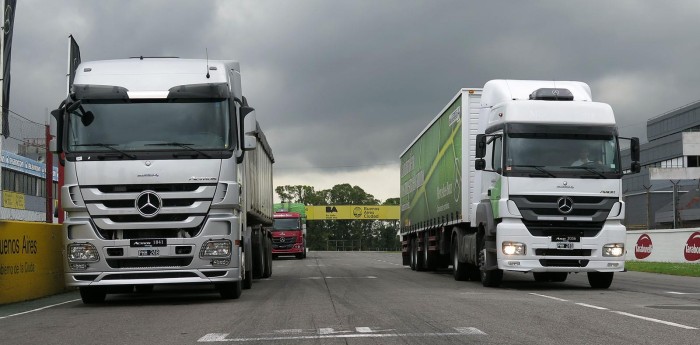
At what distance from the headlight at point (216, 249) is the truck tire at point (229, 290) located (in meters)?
1.00

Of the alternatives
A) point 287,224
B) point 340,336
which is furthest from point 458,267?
point 287,224

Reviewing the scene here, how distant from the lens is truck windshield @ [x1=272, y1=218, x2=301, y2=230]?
50250 mm

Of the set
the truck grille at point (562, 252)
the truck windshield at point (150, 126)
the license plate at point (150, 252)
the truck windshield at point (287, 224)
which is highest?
the truck windshield at point (150, 126)

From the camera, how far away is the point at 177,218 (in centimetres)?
1318

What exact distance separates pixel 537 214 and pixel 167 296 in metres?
6.78

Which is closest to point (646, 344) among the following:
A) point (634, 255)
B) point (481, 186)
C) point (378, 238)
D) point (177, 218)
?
point (177, 218)

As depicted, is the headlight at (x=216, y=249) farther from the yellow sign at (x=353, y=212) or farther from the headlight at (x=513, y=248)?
the yellow sign at (x=353, y=212)

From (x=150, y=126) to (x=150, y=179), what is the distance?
85cm

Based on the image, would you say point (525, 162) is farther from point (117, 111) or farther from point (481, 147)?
point (117, 111)

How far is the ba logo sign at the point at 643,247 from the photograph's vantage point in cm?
3275

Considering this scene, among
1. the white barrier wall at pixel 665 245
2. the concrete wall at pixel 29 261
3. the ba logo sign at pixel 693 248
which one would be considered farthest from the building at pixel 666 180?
the concrete wall at pixel 29 261

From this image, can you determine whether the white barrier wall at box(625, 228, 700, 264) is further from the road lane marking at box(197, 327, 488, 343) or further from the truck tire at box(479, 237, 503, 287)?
the road lane marking at box(197, 327, 488, 343)

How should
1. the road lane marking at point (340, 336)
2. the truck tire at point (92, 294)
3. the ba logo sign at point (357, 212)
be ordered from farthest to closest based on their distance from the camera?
the ba logo sign at point (357, 212) < the truck tire at point (92, 294) < the road lane marking at point (340, 336)

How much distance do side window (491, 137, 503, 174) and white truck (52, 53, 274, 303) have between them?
5038mm
